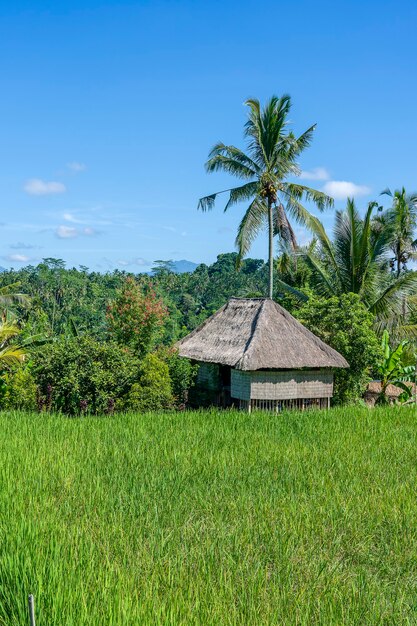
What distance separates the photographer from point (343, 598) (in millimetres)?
3992

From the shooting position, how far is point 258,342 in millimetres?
12086

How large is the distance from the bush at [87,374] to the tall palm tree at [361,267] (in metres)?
5.87

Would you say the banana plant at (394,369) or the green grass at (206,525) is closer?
the green grass at (206,525)

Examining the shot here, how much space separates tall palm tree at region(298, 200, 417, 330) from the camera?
14.7 metres

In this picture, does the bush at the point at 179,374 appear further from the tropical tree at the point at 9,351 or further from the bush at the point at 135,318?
the tropical tree at the point at 9,351

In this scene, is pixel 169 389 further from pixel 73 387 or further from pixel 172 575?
pixel 172 575

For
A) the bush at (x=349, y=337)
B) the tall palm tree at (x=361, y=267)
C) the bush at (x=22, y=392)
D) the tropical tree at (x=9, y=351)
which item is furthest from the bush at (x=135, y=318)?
the tall palm tree at (x=361, y=267)

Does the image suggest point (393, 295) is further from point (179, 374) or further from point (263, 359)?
point (179, 374)

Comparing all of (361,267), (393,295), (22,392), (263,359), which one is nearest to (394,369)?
(393,295)

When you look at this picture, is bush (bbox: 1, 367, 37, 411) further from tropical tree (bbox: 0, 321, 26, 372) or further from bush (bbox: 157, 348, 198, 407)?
bush (bbox: 157, 348, 198, 407)

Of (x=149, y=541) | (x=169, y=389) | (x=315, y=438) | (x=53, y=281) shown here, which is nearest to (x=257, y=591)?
(x=149, y=541)

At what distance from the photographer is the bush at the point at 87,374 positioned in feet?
37.9

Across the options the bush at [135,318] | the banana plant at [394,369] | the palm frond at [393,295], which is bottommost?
the banana plant at [394,369]

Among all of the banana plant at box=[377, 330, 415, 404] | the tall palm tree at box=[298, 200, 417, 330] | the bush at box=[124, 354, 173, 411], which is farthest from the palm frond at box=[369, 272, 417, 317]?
the bush at box=[124, 354, 173, 411]
